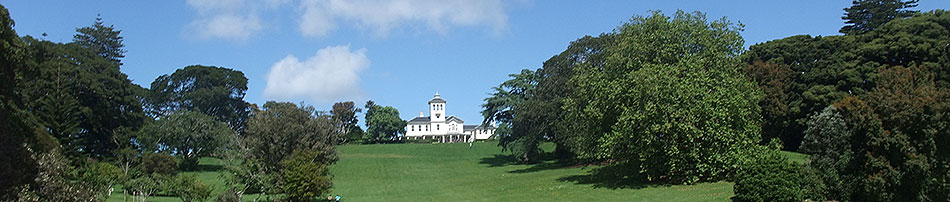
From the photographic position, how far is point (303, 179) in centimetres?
2817

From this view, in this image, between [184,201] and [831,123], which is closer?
[831,123]

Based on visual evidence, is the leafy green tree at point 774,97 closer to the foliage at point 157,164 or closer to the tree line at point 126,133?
the tree line at point 126,133

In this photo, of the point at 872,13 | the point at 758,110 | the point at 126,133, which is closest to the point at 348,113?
the point at 126,133

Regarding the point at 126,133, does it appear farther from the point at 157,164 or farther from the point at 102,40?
the point at 102,40

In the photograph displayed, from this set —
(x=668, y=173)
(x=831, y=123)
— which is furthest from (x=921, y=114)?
(x=668, y=173)

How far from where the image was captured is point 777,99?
45188 millimetres

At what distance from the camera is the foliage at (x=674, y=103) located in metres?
28.2

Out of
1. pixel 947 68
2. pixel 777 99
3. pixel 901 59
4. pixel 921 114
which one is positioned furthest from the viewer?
pixel 777 99

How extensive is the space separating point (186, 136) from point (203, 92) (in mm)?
25034

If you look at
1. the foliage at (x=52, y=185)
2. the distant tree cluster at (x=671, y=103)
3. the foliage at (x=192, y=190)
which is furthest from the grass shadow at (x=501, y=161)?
the foliage at (x=52, y=185)

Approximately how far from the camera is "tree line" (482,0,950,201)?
22.4m

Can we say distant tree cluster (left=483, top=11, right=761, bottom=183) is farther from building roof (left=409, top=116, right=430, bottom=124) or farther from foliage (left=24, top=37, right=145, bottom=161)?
building roof (left=409, top=116, right=430, bottom=124)

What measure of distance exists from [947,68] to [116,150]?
51.5 metres

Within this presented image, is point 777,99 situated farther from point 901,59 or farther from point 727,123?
point 727,123
